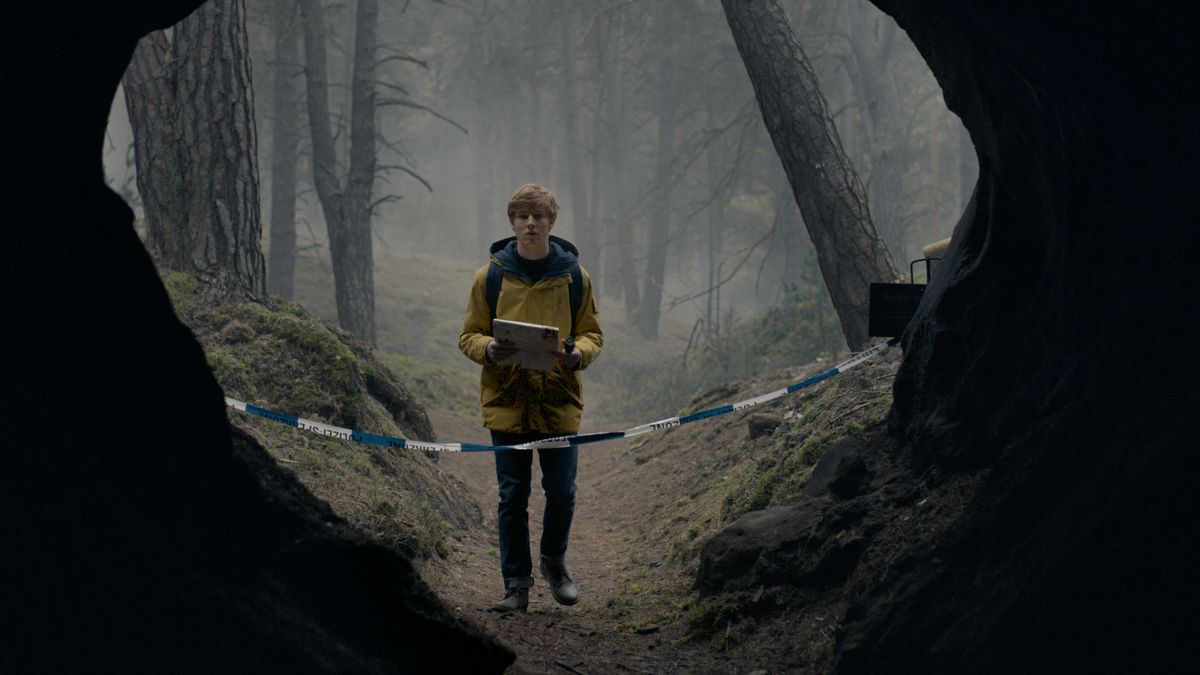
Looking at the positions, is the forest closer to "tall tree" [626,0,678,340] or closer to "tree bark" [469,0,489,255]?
"tall tree" [626,0,678,340]

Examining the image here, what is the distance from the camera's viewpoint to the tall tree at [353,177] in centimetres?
1673

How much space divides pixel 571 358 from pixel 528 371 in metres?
0.25

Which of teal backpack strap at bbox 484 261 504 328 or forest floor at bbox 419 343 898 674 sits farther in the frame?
teal backpack strap at bbox 484 261 504 328

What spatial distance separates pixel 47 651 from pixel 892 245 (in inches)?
792

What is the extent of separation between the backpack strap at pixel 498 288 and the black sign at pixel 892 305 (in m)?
2.53

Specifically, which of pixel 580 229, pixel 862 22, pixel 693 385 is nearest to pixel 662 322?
pixel 580 229

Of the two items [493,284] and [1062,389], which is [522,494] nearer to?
[493,284]

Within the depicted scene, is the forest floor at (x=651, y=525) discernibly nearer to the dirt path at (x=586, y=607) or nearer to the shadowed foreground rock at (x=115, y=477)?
the dirt path at (x=586, y=607)

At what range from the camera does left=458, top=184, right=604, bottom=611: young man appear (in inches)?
209

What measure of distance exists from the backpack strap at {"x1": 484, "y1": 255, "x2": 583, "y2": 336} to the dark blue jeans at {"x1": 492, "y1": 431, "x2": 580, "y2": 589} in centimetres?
67

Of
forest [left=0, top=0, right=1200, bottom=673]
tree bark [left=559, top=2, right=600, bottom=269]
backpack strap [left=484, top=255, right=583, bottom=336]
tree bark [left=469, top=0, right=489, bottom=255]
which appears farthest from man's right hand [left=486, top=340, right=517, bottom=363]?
tree bark [left=469, top=0, right=489, bottom=255]

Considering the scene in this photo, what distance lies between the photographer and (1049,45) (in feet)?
13.5

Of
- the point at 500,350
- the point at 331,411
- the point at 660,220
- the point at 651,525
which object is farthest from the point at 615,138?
the point at 500,350

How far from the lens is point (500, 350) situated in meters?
5.05
